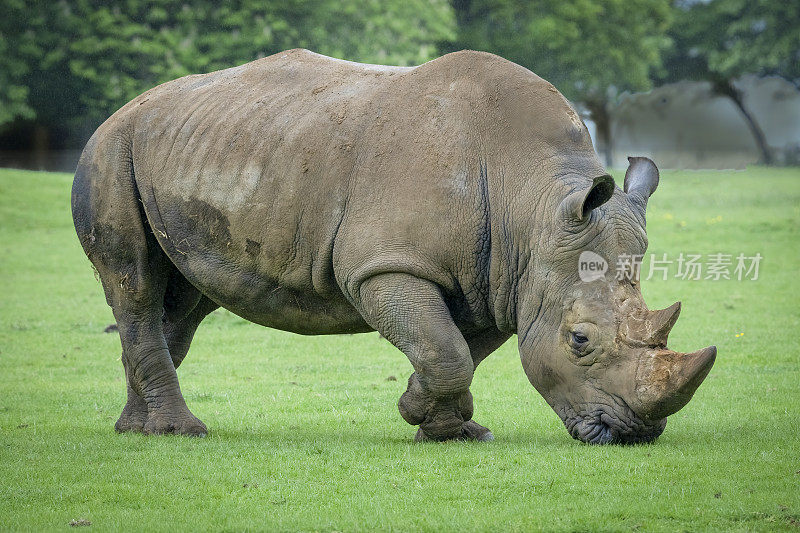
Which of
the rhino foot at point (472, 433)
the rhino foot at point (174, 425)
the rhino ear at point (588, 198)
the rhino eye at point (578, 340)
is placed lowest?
the rhino foot at point (174, 425)

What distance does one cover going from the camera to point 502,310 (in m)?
8.15

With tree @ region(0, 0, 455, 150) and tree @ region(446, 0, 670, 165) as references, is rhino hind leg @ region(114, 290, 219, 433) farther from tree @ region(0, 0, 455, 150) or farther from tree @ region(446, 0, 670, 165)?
tree @ region(446, 0, 670, 165)

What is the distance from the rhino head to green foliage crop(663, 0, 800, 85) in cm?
3669

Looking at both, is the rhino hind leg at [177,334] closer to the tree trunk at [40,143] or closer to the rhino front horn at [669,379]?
the rhino front horn at [669,379]

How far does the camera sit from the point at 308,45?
1544 inches

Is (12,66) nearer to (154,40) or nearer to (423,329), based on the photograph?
(154,40)

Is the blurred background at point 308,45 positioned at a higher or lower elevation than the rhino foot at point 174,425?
lower

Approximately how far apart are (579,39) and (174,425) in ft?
136

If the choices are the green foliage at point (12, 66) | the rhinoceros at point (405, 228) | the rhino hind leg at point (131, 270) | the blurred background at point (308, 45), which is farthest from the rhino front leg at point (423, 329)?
the green foliage at point (12, 66)

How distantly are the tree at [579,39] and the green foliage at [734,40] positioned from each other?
1.68 metres

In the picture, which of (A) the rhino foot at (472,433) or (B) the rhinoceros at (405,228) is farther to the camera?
(A) the rhino foot at (472,433)

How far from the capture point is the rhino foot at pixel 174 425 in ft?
30.4

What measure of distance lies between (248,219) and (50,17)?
34977mm

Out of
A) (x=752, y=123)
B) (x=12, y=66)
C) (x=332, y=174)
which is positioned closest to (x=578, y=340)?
(x=332, y=174)
